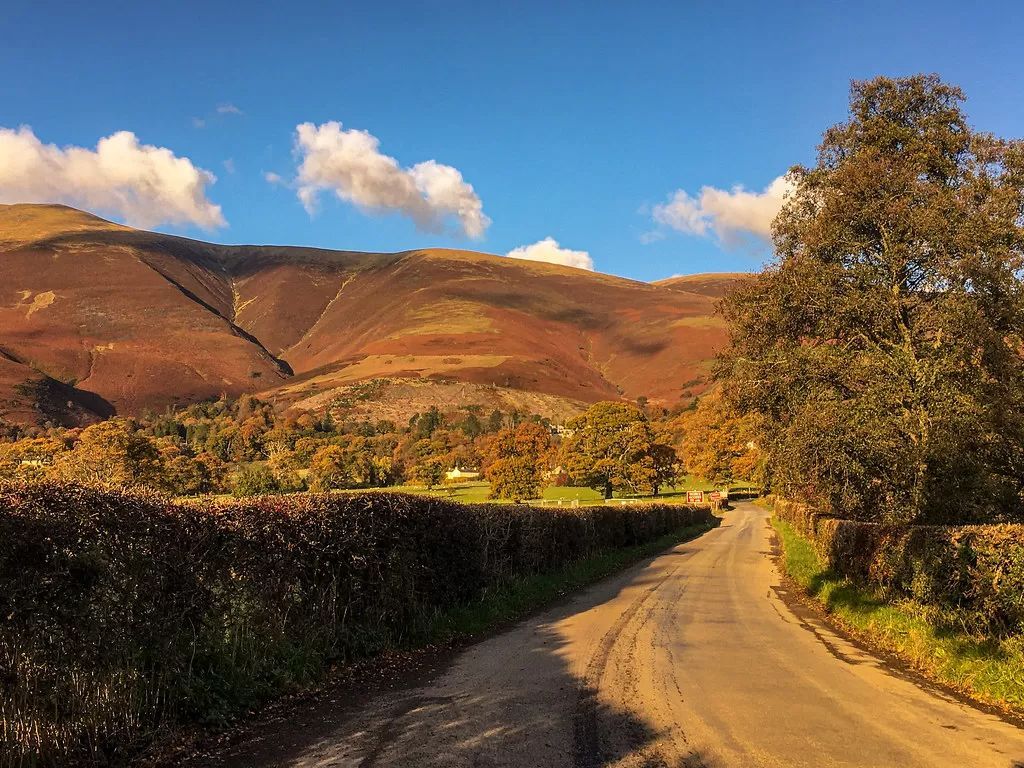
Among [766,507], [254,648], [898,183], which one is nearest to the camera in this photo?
[254,648]

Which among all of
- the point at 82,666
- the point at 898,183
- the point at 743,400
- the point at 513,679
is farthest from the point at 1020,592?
the point at 898,183

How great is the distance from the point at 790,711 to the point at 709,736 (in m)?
1.42

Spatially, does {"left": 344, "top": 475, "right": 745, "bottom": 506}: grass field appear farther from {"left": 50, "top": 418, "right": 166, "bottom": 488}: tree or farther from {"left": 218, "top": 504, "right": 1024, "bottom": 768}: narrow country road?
{"left": 218, "top": 504, "right": 1024, "bottom": 768}: narrow country road

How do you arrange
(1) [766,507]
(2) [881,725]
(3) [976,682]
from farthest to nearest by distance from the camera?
(1) [766,507] < (3) [976,682] < (2) [881,725]

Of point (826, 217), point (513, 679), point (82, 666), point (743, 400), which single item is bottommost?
point (513, 679)

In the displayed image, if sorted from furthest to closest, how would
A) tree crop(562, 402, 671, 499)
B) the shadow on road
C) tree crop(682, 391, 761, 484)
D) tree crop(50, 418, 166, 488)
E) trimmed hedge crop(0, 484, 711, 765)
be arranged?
tree crop(682, 391, 761, 484)
tree crop(562, 402, 671, 499)
tree crop(50, 418, 166, 488)
the shadow on road
trimmed hedge crop(0, 484, 711, 765)

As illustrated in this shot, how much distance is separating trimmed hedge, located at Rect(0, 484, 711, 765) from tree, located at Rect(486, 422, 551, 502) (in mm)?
59054

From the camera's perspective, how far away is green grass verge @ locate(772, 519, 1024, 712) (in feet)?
A: 24.3

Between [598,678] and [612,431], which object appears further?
[612,431]

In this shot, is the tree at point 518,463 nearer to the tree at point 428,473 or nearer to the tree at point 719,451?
the tree at point 428,473

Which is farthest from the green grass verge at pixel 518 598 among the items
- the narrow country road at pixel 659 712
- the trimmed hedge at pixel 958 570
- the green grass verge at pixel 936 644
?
the trimmed hedge at pixel 958 570

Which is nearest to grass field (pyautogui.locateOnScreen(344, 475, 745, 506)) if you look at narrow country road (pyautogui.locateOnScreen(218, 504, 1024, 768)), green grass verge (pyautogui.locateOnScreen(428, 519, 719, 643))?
green grass verge (pyautogui.locateOnScreen(428, 519, 719, 643))

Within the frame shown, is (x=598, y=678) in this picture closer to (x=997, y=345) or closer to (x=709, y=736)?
(x=709, y=736)

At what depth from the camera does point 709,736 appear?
5910 mm
